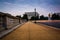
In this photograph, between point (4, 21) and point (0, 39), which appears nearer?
point (0, 39)

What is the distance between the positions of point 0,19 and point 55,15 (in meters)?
122

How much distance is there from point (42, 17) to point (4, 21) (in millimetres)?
132880

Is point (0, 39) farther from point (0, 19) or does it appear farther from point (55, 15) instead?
point (55, 15)

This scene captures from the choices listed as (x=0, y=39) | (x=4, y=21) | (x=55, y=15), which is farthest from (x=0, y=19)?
(x=55, y=15)

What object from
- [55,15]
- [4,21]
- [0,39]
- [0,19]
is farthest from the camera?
[55,15]

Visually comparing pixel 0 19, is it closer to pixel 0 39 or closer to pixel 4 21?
pixel 4 21

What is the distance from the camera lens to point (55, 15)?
126 metres

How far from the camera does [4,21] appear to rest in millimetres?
11281

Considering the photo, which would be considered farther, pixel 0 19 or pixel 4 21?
pixel 4 21

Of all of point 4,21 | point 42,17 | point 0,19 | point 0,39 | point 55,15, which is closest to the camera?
point 0,39

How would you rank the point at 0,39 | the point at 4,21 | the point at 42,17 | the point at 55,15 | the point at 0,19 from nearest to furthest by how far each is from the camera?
the point at 0,39
the point at 0,19
the point at 4,21
the point at 55,15
the point at 42,17

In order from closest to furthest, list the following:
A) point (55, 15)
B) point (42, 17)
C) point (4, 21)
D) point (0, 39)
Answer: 1. point (0, 39)
2. point (4, 21)
3. point (55, 15)
4. point (42, 17)

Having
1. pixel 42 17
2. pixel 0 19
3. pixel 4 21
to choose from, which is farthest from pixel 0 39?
pixel 42 17

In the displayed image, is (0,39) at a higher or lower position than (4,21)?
lower
